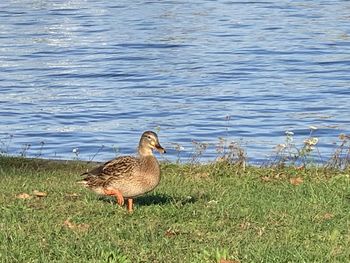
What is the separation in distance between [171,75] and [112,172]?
18.2m

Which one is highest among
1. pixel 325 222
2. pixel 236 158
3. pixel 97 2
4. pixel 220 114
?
pixel 325 222

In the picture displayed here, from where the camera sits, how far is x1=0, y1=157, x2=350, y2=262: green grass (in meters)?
9.19

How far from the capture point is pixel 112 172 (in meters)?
11.4

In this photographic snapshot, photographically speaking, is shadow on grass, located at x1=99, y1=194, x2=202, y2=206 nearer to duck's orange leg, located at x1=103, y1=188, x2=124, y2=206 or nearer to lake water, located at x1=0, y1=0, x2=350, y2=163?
duck's orange leg, located at x1=103, y1=188, x2=124, y2=206

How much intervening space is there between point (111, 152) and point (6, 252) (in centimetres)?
1055

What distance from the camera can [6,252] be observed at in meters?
9.19

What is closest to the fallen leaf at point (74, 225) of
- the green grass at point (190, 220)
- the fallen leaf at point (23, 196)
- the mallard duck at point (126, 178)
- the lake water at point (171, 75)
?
the green grass at point (190, 220)

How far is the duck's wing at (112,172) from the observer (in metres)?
11.3

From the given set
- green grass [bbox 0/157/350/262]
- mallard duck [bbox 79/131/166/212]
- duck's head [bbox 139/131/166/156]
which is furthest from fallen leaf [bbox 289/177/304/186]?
mallard duck [bbox 79/131/166/212]

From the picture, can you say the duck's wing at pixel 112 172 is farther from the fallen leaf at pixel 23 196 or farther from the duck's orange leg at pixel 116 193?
the fallen leaf at pixel 23 196

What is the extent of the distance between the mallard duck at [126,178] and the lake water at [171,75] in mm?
5226

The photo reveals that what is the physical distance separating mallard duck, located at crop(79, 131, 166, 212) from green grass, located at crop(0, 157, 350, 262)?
18 cm

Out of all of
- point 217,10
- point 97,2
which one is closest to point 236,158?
point 217,10

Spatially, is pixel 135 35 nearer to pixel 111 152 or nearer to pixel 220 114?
pixel 220 114
